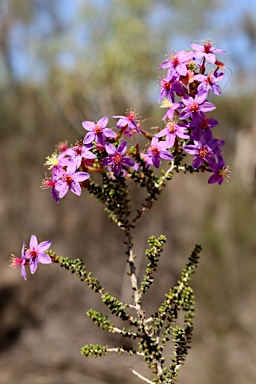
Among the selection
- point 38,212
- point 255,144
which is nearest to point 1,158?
point 38,212

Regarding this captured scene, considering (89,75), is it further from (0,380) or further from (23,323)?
(0,380)

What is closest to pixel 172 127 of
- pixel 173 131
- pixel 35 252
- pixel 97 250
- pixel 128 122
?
pixel 173 131

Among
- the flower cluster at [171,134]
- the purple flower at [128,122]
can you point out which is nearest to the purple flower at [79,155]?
the flower cluster at [171,134]

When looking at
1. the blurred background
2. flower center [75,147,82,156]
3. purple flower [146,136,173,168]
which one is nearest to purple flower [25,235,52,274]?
flower center [75,147,82,156]

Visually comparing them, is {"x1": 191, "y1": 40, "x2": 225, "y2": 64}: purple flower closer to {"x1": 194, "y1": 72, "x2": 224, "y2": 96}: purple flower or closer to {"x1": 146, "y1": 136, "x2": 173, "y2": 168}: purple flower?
{"x1": 194, "y1": 72, "x2": 224, "y2": 96}: purple flower

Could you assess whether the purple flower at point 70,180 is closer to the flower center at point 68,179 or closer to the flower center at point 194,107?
the flower center at point 68,179

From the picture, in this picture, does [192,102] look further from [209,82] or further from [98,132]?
[98,132]
